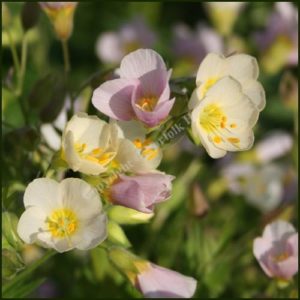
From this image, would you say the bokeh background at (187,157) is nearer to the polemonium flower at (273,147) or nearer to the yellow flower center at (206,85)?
the polemonium flower at (273,147)

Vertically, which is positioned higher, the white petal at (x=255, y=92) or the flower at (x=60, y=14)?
the white petal at (x=255, y=92)

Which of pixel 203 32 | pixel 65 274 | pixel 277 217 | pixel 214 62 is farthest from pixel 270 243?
pixel 203 32

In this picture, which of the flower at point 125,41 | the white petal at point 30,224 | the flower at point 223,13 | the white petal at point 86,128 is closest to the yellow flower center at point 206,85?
the white petal at point 86,128

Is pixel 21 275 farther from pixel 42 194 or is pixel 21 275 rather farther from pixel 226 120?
pixel 226 120

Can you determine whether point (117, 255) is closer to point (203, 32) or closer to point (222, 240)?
point (222, 240)

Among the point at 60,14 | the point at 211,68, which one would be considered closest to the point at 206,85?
the point at 211,68
